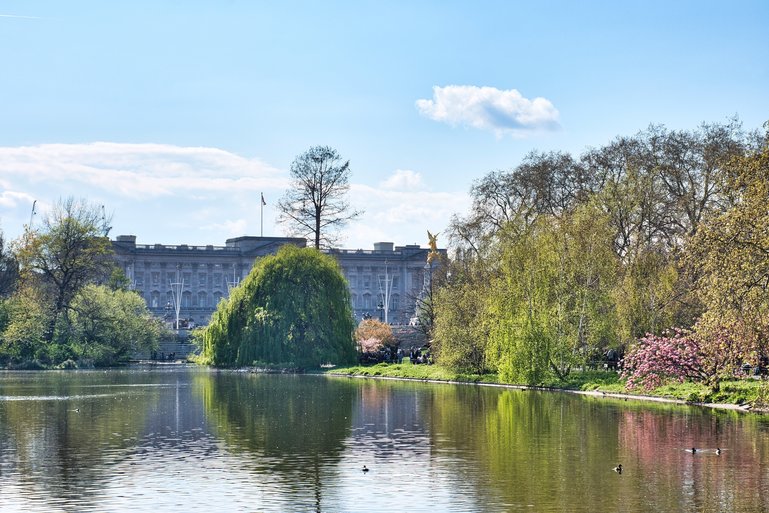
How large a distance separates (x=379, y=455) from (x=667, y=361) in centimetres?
2102

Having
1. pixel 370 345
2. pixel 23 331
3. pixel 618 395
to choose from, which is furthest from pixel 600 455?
pixel 23 331

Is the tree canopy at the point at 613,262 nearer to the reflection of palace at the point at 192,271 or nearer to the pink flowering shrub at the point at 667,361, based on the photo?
the pink flowering shrub at the point at 667,361

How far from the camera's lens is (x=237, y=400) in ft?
172

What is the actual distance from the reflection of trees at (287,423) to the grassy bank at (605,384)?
5.62 meters

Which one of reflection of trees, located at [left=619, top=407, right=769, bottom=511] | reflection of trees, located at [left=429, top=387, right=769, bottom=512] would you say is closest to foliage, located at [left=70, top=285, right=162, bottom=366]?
reflection of trees, located at [left=429, top=387, right=769, bottom=512]

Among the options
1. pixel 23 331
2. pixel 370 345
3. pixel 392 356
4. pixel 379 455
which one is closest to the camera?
pixel 379 455

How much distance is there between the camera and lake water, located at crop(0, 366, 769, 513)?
79.7 feet

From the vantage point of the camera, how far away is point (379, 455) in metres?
31.8

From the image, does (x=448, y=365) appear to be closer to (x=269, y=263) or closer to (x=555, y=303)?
(x=555, y=303)

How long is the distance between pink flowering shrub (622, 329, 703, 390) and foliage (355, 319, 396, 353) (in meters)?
47.8

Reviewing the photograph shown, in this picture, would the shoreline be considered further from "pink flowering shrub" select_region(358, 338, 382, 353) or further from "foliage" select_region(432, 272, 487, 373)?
"pink flowering shrub" select_region(358, 338, 382, 353)

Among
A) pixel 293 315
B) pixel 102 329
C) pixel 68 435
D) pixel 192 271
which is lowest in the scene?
pixel 68 435

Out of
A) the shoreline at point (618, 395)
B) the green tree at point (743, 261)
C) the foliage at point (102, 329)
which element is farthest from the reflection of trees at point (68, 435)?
the foliage at point (102, 329)

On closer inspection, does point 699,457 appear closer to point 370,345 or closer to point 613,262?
point 613,262
